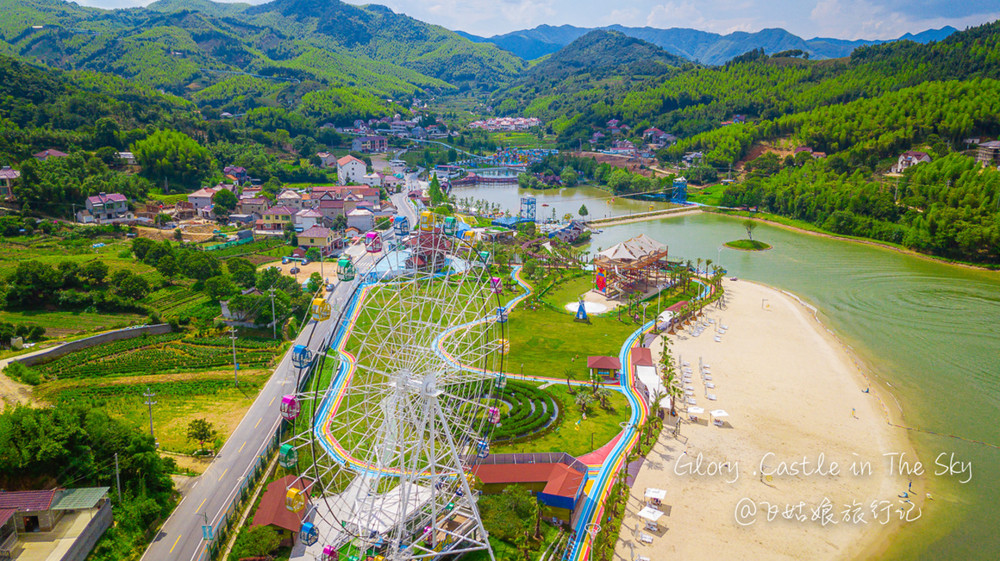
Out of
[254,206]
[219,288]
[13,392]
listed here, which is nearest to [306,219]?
[254,206]

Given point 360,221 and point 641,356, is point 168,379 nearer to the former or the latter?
point 641,356

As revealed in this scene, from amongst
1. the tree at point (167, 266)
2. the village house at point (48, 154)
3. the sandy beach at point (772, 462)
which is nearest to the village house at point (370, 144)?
the village house at point (48, 154)

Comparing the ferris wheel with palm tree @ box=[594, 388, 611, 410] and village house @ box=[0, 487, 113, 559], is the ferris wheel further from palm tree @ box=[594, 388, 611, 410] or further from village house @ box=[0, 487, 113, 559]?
palm tree @ box=[594, 388, 611, 410]

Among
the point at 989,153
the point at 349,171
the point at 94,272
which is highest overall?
the point at 989,153

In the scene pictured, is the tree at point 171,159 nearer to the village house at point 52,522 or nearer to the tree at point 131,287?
the tree at point 131,287

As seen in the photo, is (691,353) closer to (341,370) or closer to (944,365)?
(944,365)

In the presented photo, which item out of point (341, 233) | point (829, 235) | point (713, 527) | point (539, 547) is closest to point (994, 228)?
point (829, 235)
